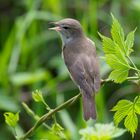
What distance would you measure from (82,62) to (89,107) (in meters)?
0.37

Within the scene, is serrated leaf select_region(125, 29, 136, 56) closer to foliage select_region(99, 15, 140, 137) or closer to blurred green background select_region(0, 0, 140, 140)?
foliage select_region(99, 15, 140, 137)

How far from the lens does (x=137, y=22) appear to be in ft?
12.5

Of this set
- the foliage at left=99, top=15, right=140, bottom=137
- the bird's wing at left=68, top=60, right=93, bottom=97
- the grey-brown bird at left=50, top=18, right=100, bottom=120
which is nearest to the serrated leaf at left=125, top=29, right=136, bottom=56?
the foliage at left=99, top=15, right=140, bottom=137

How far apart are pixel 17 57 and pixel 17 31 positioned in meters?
0.18

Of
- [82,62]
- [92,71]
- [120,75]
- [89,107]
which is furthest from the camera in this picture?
[82,62]

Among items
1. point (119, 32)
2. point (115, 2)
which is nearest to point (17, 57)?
point (115, 2)

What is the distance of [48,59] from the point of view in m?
4.14

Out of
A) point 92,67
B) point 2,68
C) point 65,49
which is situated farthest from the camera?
point 2,68

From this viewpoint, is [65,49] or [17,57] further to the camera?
[17,57]

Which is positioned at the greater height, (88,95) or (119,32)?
(119,32)

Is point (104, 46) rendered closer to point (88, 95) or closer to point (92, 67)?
point (88, 95)

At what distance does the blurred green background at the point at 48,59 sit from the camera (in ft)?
11.8

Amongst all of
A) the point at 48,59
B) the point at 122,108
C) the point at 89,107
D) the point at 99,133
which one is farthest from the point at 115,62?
the point at 48,59

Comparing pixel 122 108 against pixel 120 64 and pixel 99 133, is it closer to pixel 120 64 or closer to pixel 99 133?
pixel 120 64
